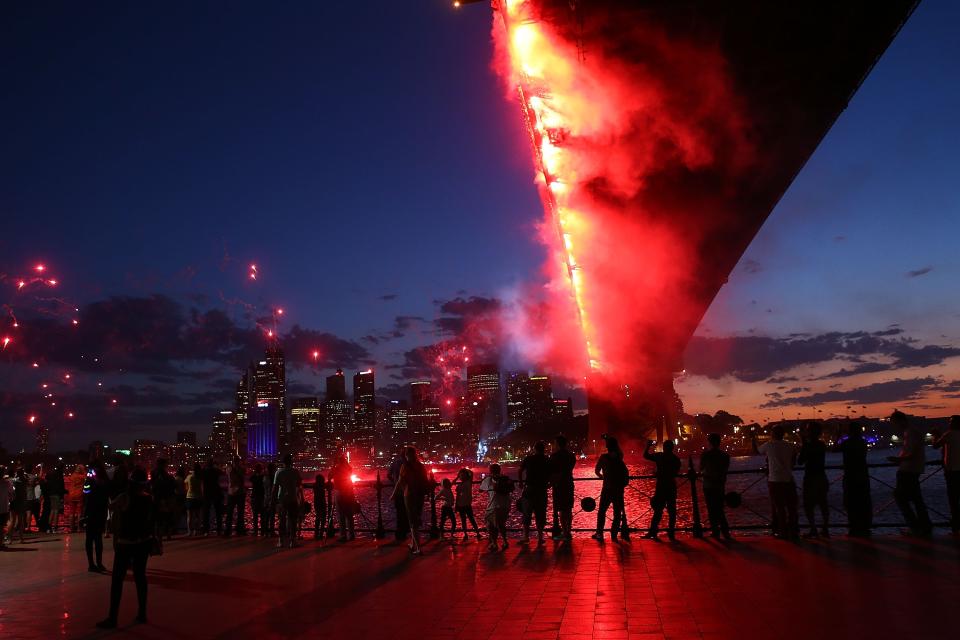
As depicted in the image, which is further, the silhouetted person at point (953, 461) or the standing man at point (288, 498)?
the standing man at point (288, 498)

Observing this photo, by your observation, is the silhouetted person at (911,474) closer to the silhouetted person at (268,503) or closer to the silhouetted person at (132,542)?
the silhouetted person at (132,542)

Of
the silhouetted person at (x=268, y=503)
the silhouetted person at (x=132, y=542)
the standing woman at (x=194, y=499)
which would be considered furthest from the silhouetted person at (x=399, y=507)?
the silhouetted person at (x=132, y=542)

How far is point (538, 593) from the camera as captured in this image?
7.56 m

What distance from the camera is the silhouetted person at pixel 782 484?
1022 centimetres

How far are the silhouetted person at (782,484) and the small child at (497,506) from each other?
4027 mm

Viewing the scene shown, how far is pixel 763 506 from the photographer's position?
114 feet

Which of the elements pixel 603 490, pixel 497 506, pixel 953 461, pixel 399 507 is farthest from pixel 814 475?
pixel 399 507

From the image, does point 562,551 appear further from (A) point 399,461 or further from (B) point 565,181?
(B) point 565,181

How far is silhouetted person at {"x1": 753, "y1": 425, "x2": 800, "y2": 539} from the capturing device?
33.5ft

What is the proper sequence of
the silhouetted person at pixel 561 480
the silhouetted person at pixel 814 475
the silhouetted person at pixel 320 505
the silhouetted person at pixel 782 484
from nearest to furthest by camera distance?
the silhouetted person at pixel 782 484 → the silhouetted person at pixel 814 475 → the silhouetted person at pixel 561 480 → the silhouetted person at pixel 320 505

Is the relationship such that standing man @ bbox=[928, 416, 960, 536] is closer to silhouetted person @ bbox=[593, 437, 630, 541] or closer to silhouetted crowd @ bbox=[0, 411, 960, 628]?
silhouetted crowd @ bbox=[0, 411, 960, 628]

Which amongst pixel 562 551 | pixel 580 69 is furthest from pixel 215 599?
pixel 580 69

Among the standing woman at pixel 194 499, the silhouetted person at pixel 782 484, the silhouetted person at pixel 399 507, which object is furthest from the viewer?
the standing woman at pixel 194 499

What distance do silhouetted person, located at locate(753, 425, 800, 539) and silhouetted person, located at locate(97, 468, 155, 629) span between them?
8223 mm
